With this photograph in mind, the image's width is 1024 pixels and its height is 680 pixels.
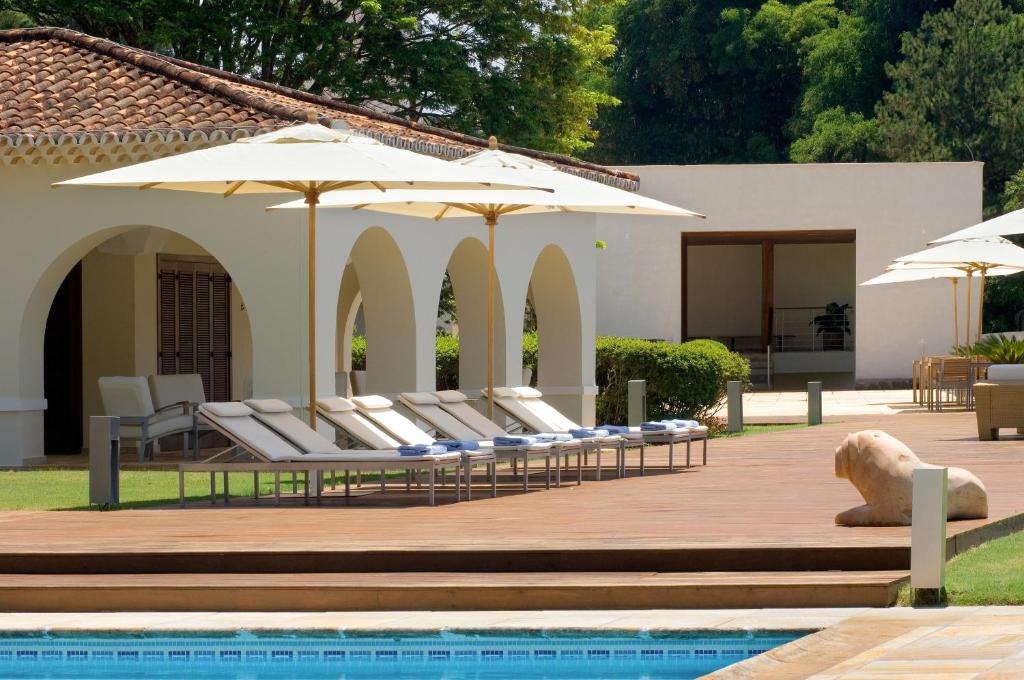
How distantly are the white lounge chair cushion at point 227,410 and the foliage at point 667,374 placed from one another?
1119 cm

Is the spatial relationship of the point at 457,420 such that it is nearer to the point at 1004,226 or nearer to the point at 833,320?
the point at 1004,226

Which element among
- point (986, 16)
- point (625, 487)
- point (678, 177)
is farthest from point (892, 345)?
point (625, 487)

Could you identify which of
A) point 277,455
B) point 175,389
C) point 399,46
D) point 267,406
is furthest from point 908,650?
point 399,46

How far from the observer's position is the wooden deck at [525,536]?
359 inches

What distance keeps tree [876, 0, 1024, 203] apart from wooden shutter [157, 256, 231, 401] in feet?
81.6

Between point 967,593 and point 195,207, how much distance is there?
10372 millimetres

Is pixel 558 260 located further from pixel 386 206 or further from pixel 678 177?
pixel 678 177

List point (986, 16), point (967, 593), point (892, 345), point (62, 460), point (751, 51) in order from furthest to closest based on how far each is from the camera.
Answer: point (751, 51) < point (986, 16) < point (892, 345) < point (62, 460) < point (967, 593)

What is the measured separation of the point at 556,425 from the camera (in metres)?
16.2

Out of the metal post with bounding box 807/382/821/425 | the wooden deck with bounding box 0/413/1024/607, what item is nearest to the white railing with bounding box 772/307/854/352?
the metal post with bounding box 807/382/821/425

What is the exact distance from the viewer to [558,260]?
72.2 feet

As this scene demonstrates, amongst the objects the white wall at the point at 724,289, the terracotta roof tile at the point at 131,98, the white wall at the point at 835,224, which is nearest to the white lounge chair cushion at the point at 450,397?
the terracotta roof tile at the point at 131,98

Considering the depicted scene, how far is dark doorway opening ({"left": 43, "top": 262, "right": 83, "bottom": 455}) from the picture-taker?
803 inches

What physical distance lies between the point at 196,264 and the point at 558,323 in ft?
15.9
